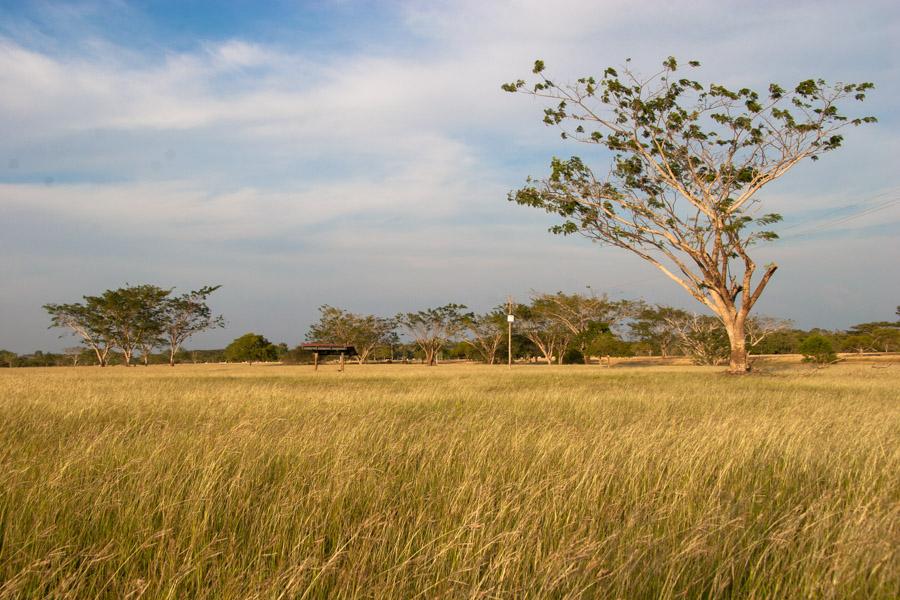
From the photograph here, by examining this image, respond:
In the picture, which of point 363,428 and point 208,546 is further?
point 363,428

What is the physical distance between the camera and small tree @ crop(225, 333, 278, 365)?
75188 mm

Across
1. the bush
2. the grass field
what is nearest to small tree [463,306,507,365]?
A: the bush

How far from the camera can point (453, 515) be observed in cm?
348

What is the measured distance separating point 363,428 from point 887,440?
5.72 metres

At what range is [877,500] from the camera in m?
3.78

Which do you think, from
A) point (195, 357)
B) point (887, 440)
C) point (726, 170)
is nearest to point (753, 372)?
point (726, 170)

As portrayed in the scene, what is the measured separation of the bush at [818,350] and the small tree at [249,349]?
60.2 m

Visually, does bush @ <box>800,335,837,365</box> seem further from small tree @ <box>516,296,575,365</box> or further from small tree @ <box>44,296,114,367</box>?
small tree @ <box>44,296,114,367</box>

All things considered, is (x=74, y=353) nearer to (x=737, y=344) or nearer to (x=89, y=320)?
(x=89, y=320)

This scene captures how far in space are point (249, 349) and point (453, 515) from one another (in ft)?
250

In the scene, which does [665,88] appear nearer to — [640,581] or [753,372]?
[753,372]

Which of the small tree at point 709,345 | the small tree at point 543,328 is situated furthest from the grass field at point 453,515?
the small tree at point 543,328

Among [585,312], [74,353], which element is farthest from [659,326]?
[74,353]

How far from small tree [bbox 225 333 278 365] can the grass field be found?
72.0 m
